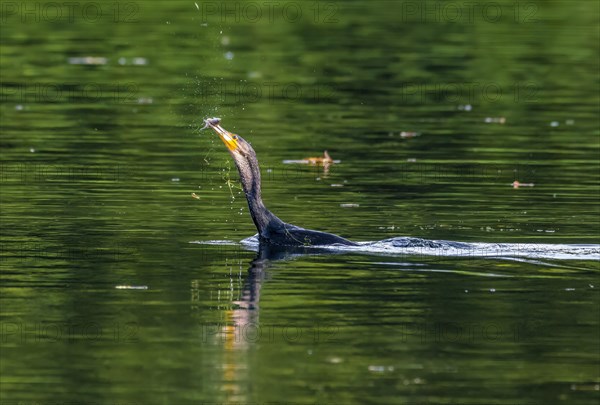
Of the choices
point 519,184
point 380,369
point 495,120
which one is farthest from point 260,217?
point 495,120

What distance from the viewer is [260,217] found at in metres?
16.6

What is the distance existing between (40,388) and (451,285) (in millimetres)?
4934

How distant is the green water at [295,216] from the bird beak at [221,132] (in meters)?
0.88

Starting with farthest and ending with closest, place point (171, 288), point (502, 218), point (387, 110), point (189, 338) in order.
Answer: point (387, 110) → point (502, 218) → point (171, 288) → point (189, 338)

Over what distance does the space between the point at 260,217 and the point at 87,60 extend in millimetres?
20789

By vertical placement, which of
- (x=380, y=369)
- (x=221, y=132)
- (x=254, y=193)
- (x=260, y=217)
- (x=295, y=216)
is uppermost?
(x=221, y=132)

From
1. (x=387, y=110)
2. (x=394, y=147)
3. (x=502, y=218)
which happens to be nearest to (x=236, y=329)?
(x=502, y=218)

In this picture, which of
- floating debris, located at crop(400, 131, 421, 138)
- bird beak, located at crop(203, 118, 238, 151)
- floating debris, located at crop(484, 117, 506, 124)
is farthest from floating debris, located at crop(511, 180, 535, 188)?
floating debris, located at crop(484, 117, 506, 124)

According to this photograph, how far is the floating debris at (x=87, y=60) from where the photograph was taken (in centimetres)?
3619

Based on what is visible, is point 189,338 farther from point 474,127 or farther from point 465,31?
point 465,31

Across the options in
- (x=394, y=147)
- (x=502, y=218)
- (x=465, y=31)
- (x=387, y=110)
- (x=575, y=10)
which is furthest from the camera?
(x=575, y=10)

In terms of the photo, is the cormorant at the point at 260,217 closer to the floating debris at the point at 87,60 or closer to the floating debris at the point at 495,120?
the floating debris at the point at 495,120

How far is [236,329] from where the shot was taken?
12.6m

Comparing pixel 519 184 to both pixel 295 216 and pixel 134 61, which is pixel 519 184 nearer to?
pixel 295 216
